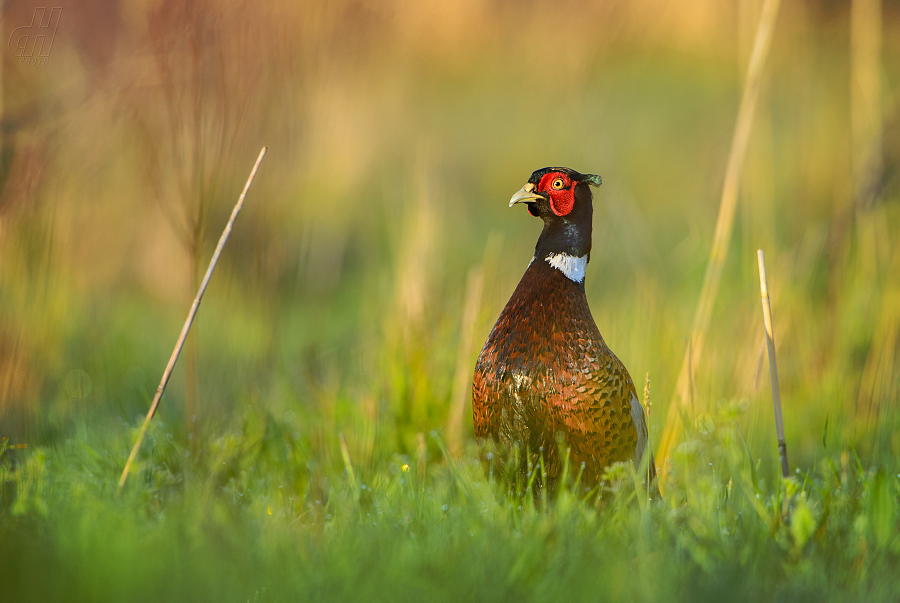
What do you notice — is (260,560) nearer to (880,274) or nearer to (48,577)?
(48,577)

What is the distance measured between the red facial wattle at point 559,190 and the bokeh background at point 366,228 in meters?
0.62

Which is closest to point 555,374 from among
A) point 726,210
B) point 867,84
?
point 726,210

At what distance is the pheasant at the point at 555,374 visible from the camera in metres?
2.16

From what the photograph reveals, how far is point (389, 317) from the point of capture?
3.68m

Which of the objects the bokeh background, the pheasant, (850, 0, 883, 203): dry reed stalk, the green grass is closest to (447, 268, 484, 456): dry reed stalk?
the bokeh background

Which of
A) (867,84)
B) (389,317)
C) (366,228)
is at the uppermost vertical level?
(867,84)

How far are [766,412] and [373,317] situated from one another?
80.2 inches

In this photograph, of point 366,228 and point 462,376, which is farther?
point 366,228

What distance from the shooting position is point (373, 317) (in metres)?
4.22

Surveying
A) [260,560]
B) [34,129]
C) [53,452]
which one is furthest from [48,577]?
[34,129]

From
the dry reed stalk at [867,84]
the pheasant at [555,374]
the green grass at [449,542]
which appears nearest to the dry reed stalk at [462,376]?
the green grass at [449,542]

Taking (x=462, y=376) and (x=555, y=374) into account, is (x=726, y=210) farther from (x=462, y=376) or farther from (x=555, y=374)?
(x=462, y=376)

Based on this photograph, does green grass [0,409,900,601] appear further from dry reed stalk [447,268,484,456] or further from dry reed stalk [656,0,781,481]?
dry reed stalk [447,268,484,456]

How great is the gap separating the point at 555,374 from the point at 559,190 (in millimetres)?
557
